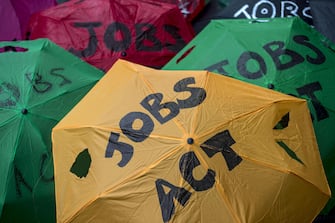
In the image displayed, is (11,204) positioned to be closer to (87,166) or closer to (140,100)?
(87,166)

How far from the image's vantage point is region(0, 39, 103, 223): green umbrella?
3518 mm

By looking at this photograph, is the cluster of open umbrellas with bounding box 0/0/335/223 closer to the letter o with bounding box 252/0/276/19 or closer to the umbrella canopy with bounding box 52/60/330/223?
the umbrella canopy with bounding box 52/60/330/223

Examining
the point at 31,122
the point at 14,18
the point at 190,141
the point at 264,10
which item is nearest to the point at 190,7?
the point at 264,10

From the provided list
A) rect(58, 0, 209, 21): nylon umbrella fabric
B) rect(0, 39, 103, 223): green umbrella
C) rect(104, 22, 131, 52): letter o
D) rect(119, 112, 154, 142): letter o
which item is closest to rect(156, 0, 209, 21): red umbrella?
rect(58, 0, 209, 21): nylon umbrella fabric

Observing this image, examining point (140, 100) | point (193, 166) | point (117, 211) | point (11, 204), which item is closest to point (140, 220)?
point (117, 211)

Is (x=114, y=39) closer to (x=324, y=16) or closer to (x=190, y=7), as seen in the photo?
(x=324, y=16)

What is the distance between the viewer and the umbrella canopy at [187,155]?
302cm

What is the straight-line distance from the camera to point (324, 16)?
4754 mm

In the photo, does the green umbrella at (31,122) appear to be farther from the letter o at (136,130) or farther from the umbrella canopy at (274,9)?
the umbrella canopy at (274,9)

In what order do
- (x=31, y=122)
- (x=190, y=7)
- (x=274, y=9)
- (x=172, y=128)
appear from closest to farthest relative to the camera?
1. (x=172, y=128)
2. (x=31, y=122)
3. (x=274, y=9)
4. (x=190, y=7)

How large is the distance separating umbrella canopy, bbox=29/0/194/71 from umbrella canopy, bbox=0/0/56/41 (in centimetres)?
20

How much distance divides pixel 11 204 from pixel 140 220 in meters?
1.01

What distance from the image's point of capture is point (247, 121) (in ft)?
10.8

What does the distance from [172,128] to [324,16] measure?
7.63ft
